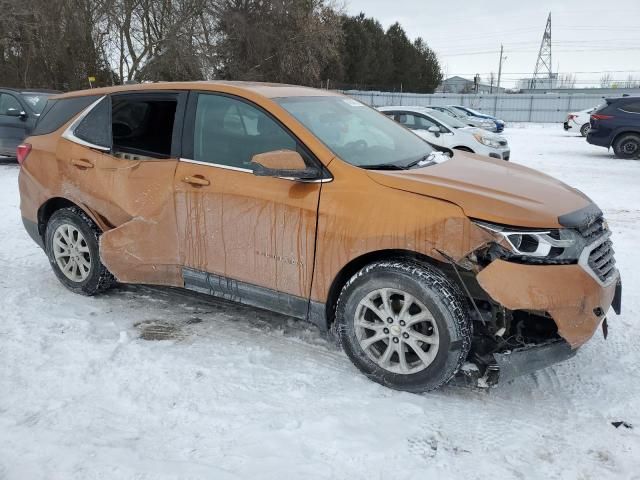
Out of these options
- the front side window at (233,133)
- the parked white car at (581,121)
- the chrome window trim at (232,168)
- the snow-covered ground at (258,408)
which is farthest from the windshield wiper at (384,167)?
the parked white car at (581,121)

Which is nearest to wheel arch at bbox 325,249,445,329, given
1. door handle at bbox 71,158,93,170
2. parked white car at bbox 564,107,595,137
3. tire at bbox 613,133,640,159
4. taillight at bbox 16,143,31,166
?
door handle at bbox 71,158,93,170

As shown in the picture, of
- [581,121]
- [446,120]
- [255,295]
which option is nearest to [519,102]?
[581,121]

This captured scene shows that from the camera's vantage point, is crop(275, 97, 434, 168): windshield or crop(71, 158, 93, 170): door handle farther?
crop(71, 158, 93, 170): door handle

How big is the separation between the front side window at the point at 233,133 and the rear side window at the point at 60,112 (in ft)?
4.18

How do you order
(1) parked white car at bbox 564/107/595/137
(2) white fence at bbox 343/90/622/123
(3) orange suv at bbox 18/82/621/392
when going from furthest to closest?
(2) white fence at bbox 343/90/622/123, (1) parked white car at bbox 564/107/595/137, (3) orange suv at bbox 18/82/621/392

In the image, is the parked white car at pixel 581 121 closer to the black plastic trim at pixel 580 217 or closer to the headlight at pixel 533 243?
the black plastic trim at pixel 580 217

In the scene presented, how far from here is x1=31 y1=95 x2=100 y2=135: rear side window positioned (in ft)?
14.9

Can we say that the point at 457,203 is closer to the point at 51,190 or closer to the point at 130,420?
the point at 130,420

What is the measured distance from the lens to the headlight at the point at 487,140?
12.0 m

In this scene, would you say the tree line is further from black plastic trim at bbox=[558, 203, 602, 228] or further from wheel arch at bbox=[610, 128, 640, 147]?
black plastic trim at bbox=[558, 203, 602, 228]

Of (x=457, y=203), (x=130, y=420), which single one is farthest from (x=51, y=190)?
(x=457, y=203)

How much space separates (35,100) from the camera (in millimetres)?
11867

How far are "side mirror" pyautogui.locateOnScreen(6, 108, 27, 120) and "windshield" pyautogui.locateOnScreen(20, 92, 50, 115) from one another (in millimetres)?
297

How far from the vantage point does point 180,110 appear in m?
3.90
